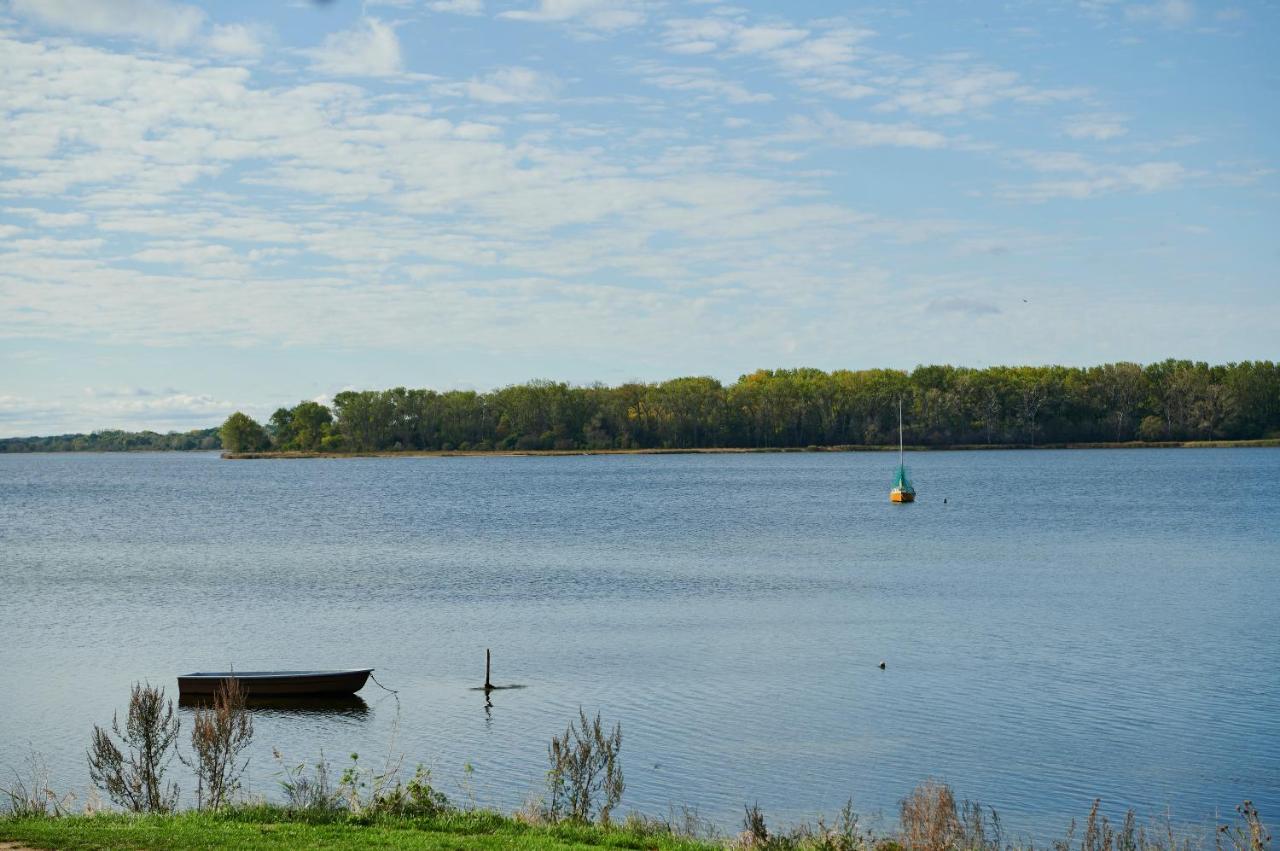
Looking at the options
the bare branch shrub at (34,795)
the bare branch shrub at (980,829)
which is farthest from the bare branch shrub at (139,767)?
the bare branch shrub at (980,829)

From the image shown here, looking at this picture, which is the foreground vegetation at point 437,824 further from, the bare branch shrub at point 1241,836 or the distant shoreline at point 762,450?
the distant shoreline at point 762,450

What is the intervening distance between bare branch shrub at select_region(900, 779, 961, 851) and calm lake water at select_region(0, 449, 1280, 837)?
11.9 ft

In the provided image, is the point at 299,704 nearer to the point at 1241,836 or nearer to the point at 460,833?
the point at 460,833

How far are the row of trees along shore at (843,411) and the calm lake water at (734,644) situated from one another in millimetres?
108158

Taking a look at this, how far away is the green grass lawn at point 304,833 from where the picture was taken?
11.7 meters

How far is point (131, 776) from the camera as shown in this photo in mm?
15953

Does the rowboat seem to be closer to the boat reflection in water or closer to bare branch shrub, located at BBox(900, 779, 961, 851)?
the boat reflection in water

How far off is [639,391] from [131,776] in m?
171

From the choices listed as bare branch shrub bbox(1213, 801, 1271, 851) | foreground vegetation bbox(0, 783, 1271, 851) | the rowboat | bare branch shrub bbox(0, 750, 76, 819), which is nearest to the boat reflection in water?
the rowboat

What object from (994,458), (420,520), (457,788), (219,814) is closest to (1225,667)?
(457,788)

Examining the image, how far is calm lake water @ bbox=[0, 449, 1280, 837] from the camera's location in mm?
18500

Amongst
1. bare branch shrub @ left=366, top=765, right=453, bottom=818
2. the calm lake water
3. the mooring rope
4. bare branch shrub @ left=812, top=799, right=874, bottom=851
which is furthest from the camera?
the mooring rope

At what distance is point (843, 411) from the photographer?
582ft

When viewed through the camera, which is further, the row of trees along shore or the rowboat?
the row of trees along shore
